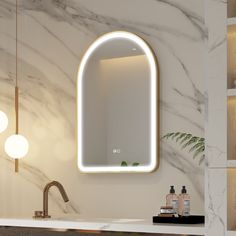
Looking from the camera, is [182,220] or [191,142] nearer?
[182,220]

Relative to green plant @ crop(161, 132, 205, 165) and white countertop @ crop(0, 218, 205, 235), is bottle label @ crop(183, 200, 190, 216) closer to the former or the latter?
white countertop @ crop(0, 218, 205, 235)

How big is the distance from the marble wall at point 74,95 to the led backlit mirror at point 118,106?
0.18 feet

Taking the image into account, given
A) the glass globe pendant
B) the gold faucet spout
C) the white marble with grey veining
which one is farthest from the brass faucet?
the white marble with grey veining

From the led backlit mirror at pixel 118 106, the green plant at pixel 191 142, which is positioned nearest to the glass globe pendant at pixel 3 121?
the led backlit mirror at pixel 118 106

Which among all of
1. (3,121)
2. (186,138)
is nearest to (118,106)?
(186,138)

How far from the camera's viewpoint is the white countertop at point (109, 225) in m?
3.01

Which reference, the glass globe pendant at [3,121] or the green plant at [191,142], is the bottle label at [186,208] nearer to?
the green plant at [191,142]

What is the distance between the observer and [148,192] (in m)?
3.68

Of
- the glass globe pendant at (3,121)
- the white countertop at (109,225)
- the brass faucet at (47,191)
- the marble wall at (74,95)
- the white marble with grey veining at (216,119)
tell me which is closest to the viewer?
the white marble with grey veining at (216,119)

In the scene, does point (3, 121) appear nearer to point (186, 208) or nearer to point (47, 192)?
point (47, 192)

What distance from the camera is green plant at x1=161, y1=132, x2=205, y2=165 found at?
341 centimetres

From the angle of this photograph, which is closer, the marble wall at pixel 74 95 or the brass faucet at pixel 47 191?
the marble wall at pixel 74 95

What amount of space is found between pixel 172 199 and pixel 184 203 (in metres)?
0.09

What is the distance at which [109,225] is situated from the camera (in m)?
3.23
